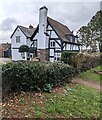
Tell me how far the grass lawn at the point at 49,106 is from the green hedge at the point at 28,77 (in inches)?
13.0

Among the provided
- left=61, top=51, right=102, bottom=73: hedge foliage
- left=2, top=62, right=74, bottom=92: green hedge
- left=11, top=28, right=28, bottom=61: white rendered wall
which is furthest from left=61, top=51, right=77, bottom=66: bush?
left=11, top=28, right=28, bottom=61: white rendered wall

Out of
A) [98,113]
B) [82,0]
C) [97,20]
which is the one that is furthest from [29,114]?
[97,20]

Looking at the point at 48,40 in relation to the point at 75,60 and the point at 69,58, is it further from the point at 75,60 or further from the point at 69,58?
the point at 75,60

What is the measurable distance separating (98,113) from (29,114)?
220cm

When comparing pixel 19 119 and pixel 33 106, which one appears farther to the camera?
pixel 33 106

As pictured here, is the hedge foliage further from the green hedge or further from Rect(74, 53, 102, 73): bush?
the green hedge

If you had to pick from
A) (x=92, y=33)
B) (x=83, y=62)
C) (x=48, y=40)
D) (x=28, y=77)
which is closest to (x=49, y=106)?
(x=28, y=77)

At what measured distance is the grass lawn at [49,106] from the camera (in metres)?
4.93

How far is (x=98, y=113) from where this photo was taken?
18.8ft

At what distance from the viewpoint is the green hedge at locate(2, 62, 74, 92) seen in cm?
566

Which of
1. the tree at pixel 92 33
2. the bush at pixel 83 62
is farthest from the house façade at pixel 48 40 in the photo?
the bush at pixel 83 62

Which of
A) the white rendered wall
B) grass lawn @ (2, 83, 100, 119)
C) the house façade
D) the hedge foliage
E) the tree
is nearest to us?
grass lawn @ (2, 83, 100, 119)

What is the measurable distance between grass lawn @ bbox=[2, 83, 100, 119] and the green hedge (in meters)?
0.33

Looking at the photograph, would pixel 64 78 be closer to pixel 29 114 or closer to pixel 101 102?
pixel 101 102
